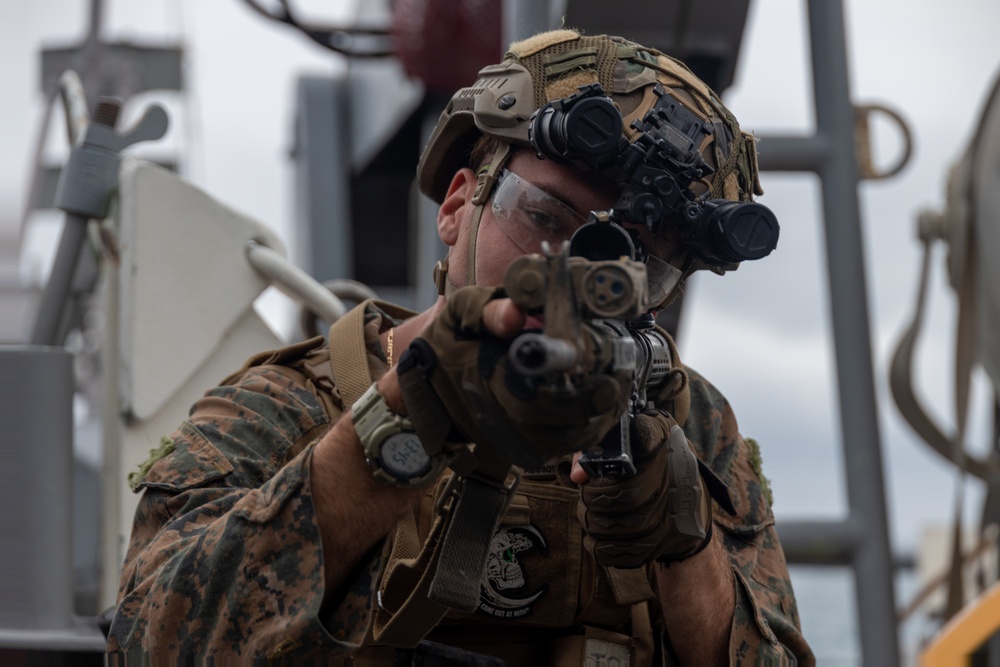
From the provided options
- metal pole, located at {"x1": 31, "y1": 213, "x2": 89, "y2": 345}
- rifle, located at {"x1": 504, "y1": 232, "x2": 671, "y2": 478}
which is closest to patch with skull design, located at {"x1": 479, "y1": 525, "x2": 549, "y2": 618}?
rifle, located at {"x1": 504, "y1": 232, "x2": 671, "y2": 478}

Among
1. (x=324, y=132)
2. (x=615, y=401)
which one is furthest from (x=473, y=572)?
(x=324, y=132)

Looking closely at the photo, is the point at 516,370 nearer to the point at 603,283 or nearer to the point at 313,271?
the point at 603,283

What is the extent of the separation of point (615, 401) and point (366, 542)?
0.43m

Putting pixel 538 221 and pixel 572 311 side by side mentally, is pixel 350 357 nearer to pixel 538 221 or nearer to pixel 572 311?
pixel 538 221

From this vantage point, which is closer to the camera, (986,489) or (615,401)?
(615,401)

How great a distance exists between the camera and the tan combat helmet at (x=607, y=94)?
2.24m

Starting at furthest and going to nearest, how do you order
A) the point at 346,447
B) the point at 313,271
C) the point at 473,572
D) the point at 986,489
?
the point at 313,271, the point at 986,489, the point at 473,572, the point at 346,447

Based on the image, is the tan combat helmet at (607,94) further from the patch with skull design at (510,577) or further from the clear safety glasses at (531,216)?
the patch with skull design at (510,577)

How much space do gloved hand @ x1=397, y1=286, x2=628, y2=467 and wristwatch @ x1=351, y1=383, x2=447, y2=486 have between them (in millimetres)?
35

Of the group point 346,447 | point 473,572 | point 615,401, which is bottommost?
point 473,572

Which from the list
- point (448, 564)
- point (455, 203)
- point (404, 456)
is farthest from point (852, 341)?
point (404, 456)

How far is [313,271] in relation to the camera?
671 cm

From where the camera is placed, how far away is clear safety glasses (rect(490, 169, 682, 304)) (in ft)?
7.06

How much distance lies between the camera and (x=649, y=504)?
199cm
